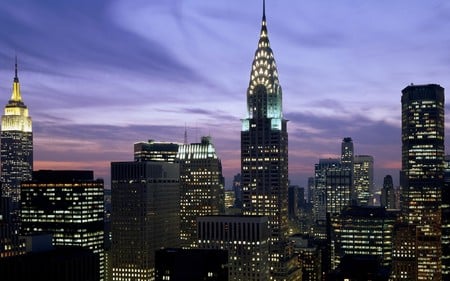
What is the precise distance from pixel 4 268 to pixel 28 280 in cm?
754

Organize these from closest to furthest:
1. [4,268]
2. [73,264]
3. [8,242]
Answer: [4,268]
[73,264]
[8,242]

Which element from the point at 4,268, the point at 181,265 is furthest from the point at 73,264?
the point at 181,265

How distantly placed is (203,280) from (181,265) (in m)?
8.77

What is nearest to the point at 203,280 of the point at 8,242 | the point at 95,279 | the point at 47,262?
the point at 95,279

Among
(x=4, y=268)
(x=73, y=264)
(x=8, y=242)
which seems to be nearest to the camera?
(x=4, y=268)

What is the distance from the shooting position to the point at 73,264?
182000 mm

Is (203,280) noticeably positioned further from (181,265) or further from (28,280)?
(28,280)

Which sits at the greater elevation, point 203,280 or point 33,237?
point 33,237

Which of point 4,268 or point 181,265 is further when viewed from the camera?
point 181,265

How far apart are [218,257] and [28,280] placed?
2275 inches

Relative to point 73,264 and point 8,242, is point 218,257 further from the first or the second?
point 8,242

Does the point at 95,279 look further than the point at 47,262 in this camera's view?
Yes

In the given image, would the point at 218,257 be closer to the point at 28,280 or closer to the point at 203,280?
the point at 203,280

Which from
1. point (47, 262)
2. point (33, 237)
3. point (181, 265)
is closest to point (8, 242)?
point (33, 237)
